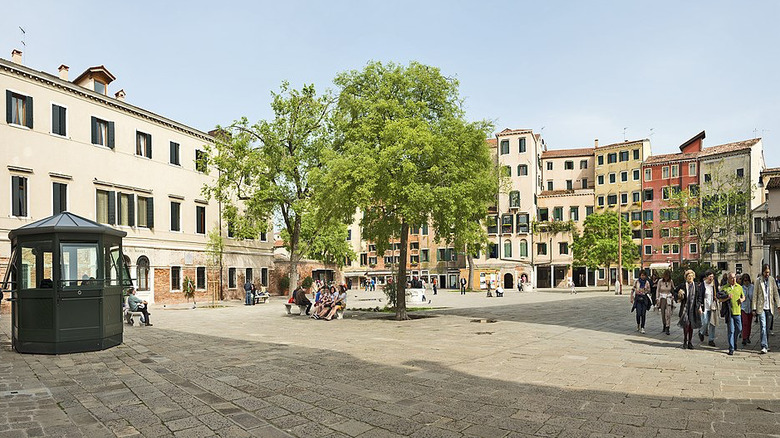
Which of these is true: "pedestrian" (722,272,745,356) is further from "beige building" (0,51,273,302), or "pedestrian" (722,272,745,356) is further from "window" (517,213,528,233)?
"window" (517,213,528,233)

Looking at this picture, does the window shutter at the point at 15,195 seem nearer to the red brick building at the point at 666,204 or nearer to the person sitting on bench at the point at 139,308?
the person sitting on bench at the point at 139,308

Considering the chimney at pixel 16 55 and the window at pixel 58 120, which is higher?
the chimney at pixel 16 55

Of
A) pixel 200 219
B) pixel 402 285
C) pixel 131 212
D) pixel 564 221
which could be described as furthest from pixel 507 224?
pixel 402 285

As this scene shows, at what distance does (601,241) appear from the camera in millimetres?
54531

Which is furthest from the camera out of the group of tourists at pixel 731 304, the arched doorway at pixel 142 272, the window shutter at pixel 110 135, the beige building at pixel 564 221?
the beige building at pixel 564 221

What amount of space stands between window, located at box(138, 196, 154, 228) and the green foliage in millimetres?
40246

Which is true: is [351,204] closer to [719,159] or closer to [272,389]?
[272,389]

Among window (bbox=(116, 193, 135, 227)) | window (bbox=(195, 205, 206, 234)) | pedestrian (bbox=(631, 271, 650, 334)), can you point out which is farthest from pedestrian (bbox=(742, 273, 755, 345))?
window (bbox=(195, 205, 206, 234))

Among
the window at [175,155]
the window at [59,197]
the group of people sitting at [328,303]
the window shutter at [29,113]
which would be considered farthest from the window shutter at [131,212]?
the group of people sitting at [328,303]

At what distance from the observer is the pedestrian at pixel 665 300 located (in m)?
15.6

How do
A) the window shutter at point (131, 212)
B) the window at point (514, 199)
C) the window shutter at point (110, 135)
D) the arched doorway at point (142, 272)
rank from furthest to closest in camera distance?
the window at point (514, 199) < the arched doorway at point (142, 272) < the window shutter at point (131, 212) < the window shutter at point (110, 135)

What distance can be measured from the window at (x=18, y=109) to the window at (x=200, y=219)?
1157cm

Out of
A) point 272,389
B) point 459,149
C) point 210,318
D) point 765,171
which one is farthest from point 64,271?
point 765,171

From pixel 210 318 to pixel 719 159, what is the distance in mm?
56762
